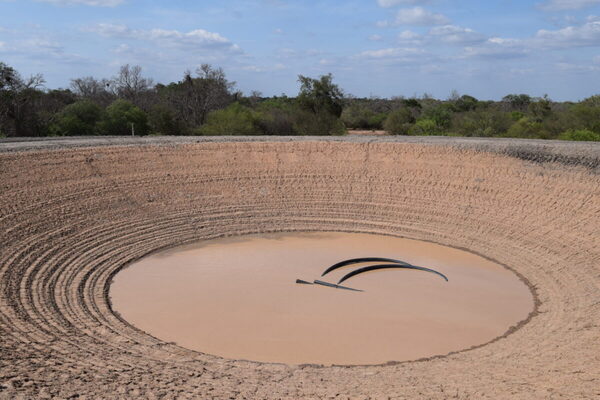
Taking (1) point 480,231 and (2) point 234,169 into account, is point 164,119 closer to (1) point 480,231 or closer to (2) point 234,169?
(2) point 234,169

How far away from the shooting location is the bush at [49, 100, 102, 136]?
158 feet

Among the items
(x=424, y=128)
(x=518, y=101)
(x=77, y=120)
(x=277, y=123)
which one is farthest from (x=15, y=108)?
(x=518, y=101)

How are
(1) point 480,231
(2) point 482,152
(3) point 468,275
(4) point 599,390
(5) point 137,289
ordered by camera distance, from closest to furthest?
(4) point 599,390 < (5) point 137,289 < (3) point 468,275 < (1) point 480,231 < (2) point 482,152

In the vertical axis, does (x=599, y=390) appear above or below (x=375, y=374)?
above

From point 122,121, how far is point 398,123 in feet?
102

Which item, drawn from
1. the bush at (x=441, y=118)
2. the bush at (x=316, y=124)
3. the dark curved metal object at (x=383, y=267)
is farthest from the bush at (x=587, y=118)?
the dark curved metal object at (x=383, y=267)

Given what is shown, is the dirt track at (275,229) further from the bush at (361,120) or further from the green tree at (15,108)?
the bush at (361,120)

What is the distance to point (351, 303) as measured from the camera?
18719mm

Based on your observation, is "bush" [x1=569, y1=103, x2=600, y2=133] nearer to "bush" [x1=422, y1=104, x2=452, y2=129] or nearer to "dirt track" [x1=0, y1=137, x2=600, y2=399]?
"bush" [x1=422, y1=104, x2=452, y2=129]

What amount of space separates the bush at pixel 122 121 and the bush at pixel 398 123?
28.0 m

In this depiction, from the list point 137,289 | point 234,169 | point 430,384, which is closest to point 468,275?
point 430,384

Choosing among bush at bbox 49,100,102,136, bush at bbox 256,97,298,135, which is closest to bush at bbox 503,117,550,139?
bush at bbox 256,97,298,135

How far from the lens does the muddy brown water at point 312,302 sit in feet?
51.2

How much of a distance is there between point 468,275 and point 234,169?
15.5 metres
